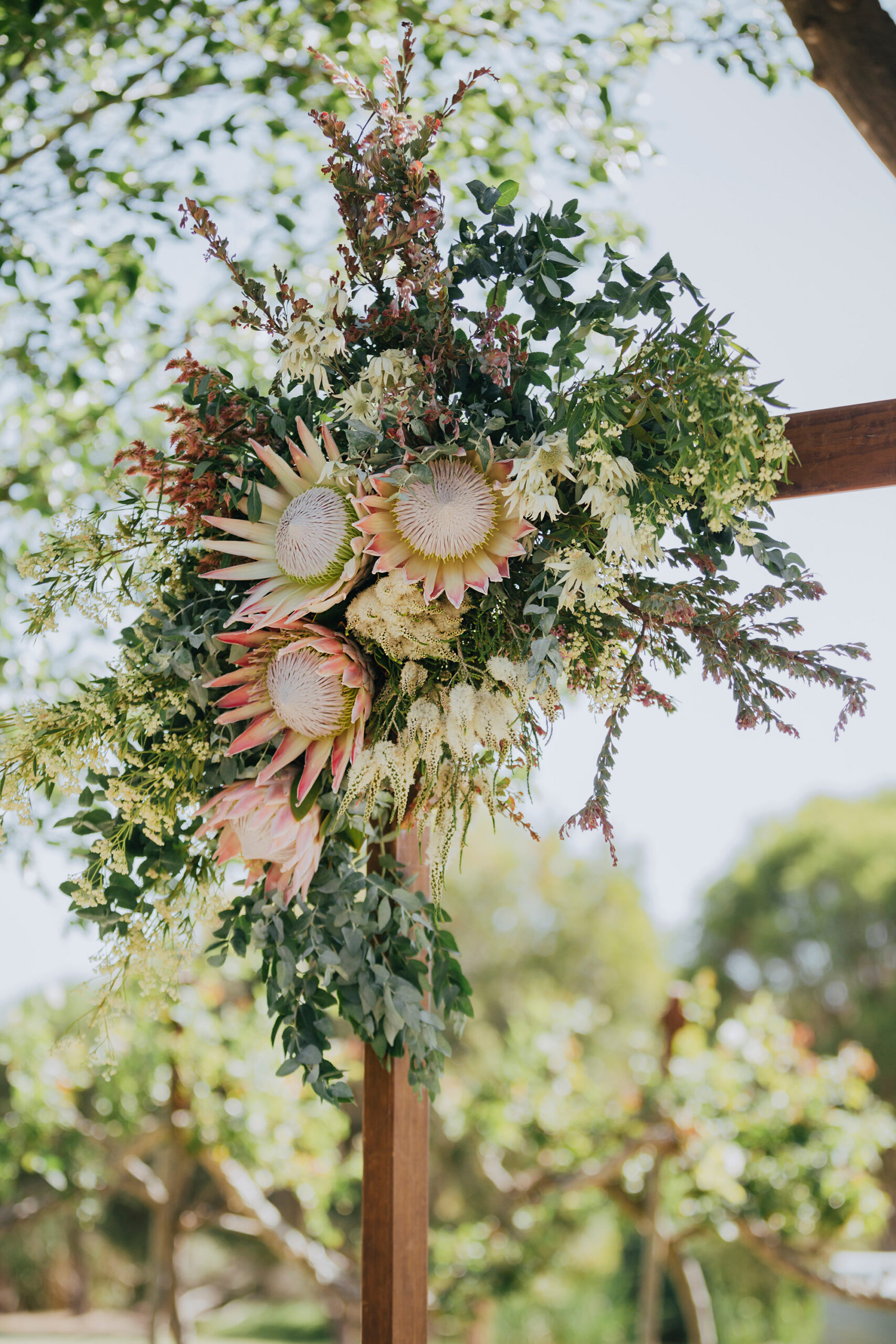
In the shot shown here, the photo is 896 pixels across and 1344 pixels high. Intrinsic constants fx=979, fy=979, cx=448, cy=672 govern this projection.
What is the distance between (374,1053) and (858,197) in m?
2.89

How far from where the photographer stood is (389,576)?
0.90m

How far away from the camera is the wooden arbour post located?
1019mm

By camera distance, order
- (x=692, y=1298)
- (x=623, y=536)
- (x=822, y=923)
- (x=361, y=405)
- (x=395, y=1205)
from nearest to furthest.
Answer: (x=623, y=536), (x=361, y=405), (x=395, y=1205), (x=692, y=1298), (x=822, y=923)

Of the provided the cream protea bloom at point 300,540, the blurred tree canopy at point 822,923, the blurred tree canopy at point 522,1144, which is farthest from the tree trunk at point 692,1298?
the blurred tree canopy at point 822,923

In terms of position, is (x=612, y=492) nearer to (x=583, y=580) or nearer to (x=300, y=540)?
(x=583, y=580)

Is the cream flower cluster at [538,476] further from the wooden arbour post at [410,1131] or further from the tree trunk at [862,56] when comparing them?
the tree trunk at [862,56]

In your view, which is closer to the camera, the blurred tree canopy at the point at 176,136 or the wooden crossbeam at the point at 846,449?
the wooden crossbeam at the point at 846,449

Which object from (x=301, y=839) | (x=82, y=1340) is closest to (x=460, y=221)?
(x=301, y=839)

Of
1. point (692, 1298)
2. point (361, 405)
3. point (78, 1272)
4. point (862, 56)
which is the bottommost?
point (78, 1272)

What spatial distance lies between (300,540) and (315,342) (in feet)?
0.66

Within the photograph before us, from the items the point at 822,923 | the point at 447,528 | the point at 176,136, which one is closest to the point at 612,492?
the point at 447,528

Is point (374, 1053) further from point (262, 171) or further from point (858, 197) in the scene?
point (858, 197)

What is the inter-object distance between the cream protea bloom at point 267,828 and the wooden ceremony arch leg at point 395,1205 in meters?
0.12

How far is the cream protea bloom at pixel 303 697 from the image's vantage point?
904 millimetres
